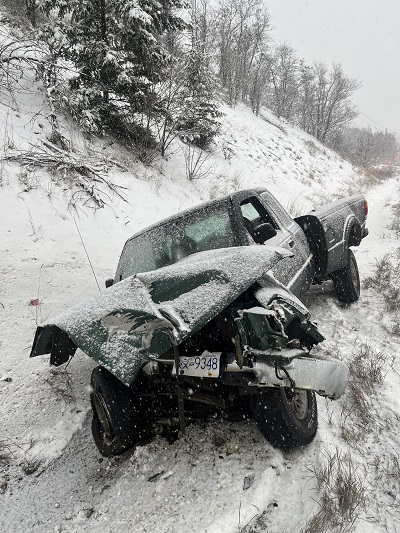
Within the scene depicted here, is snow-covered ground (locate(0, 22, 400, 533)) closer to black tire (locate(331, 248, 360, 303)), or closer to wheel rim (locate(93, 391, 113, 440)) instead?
black tire (locate(331, 248, 360, 303))

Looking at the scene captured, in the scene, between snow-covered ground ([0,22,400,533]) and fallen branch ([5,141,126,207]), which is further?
fallen branch ([5,141,126,207])

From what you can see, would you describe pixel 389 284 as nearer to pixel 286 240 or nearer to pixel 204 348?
pixel 286 240

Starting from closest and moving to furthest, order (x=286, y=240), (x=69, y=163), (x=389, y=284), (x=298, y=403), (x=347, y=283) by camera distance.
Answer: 1. (x=298, y=403)
2. (x=286, y=240)
3. (x=347, y=283)
4. (x=389, y=284)
5. (x=69, y=163)

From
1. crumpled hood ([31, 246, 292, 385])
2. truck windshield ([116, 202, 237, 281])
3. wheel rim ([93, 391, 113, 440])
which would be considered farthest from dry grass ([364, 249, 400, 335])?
wheel rim ([93, 391, 113, 440])

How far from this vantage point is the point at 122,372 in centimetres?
211

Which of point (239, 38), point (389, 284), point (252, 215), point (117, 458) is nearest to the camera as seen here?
point (117, 458)

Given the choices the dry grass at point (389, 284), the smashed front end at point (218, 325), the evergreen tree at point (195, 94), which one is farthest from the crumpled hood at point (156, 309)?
the evergreen tree at point (195, 94)

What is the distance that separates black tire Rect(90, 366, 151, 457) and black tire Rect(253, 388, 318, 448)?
0.89 metres

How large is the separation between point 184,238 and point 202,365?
1570mm

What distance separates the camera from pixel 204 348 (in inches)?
97.5

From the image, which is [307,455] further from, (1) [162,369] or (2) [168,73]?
(2) [168,73]

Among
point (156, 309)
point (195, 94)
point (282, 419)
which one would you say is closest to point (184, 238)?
point (156, 309)

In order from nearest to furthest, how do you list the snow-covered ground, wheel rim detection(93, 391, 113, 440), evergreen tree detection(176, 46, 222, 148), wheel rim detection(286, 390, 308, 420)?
the snow-covered ground
wheel rim detection(286, 390, 308, 420)
wheel rim detection(93, 391, 113, 440)
evergreen tree detection(176, 46, 222, 148)

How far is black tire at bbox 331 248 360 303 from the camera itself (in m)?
4.89
